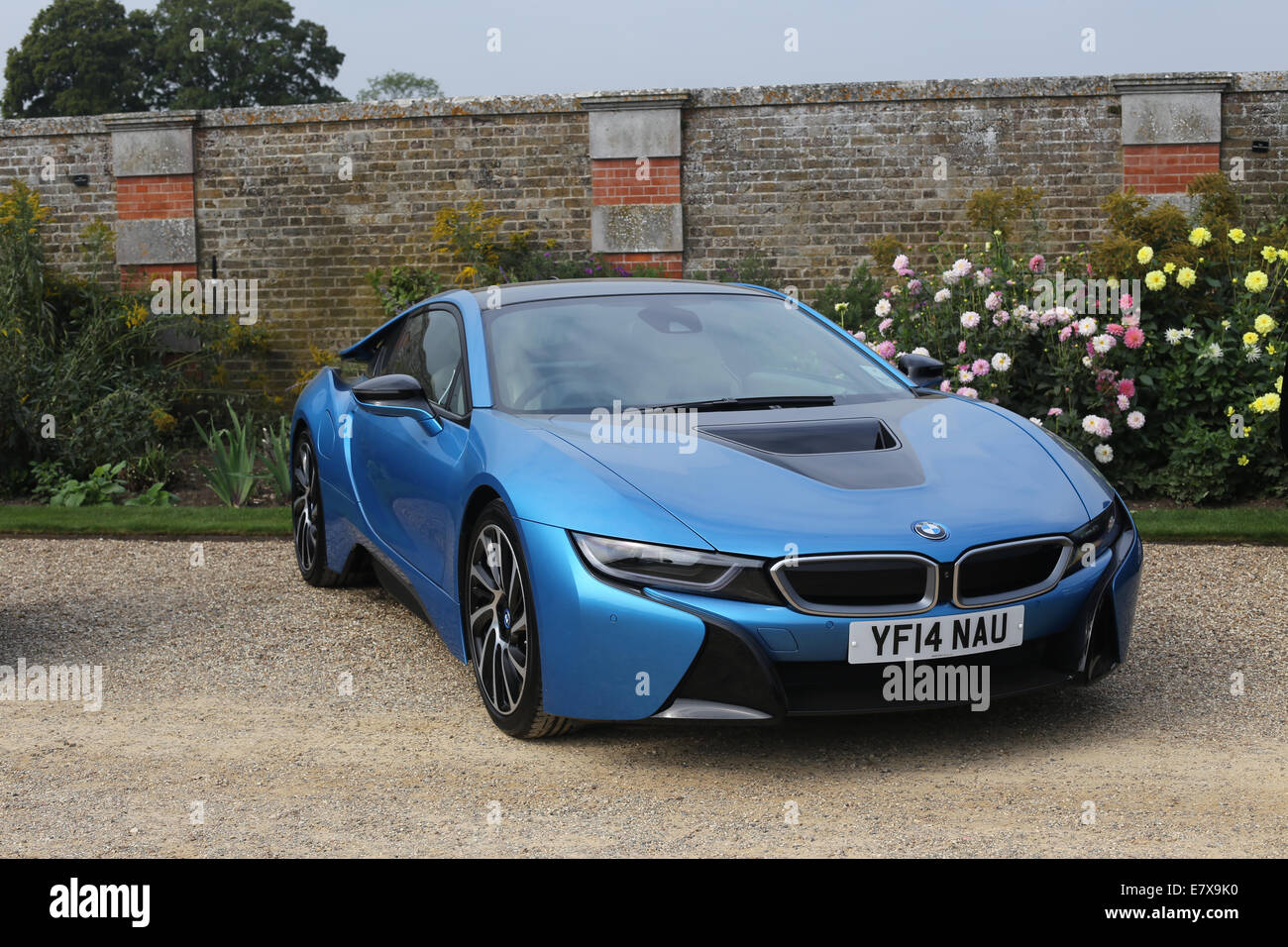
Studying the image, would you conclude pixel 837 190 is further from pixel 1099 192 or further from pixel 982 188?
pixel 1099 192

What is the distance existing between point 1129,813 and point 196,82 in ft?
169

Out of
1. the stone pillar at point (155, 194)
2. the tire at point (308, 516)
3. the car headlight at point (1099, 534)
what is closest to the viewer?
the car headlight at point (1099, 534)

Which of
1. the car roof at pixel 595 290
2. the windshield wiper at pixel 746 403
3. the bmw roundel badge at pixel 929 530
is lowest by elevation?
the bmw roundel badge at pixel 929 530

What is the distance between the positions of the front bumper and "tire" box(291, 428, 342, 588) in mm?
2840

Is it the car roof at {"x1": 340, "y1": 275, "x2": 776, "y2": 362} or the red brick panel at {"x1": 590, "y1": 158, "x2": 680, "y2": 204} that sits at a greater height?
the red brick panel at {"x1": 590, "y1": 158, "x2": 680, "y2": 204}

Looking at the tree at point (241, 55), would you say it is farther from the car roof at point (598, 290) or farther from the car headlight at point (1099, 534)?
the car headlight at point (1099, 534)

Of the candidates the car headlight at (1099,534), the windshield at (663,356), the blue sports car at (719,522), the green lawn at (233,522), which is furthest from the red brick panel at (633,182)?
the car headlight at (1099,534)

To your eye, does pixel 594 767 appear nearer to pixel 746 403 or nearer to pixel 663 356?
pixel 746 403

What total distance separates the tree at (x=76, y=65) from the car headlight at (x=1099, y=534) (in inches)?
1882

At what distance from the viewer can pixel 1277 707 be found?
171 inches

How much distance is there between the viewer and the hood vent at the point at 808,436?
4031 millimetres

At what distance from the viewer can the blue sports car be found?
11.5 feet

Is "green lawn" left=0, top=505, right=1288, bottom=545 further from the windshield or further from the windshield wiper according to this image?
the windshield wiper

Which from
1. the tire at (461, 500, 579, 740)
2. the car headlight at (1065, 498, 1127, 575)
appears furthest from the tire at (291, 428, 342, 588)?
the car headlight at (1065, 498, 1127, 575)
